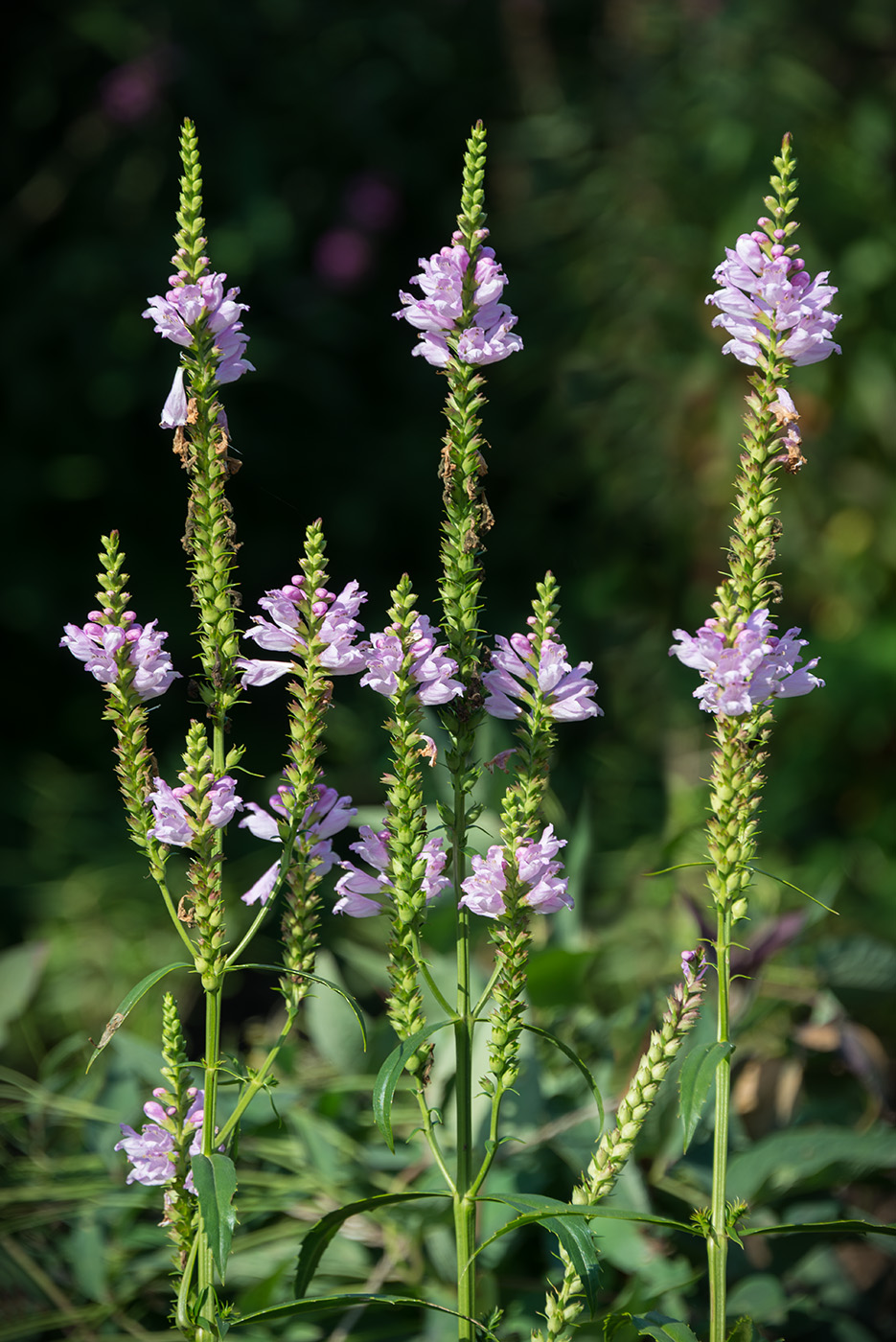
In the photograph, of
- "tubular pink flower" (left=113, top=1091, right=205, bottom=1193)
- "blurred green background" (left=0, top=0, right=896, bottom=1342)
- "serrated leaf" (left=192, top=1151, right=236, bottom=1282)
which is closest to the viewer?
"serrated leaf" (left=192, top=1151, right=236, bottom=1282)

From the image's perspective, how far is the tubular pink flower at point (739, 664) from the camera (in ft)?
2.33

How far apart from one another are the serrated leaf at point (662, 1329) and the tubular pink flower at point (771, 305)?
0.56m

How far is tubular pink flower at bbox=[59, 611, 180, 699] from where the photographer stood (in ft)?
2.43

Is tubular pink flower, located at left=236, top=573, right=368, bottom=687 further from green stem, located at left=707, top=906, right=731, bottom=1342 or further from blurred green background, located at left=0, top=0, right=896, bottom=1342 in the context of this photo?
blurred green background, located at left=0, top=0, right=896, bottom=1342

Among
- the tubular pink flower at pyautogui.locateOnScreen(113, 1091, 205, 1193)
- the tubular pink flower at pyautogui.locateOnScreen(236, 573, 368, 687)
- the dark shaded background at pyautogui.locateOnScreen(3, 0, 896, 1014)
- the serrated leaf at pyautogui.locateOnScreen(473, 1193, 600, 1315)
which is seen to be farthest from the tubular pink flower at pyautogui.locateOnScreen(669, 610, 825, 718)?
the dark shaded background at pyautogui.locateOnScreen(3, 0, 896, 1014)

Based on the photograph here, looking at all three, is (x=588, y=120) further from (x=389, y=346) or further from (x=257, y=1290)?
(x=257, y=1290)

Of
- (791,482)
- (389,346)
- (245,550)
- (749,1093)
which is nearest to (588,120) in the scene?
(389,346)

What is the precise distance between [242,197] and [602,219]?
42.3 inches

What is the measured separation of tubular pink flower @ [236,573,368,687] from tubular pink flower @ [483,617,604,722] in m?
0.08

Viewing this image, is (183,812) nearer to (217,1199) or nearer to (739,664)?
(217,1199)

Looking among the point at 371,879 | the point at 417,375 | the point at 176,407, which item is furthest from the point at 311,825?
the point at 417,375

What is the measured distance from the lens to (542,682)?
746 millimetres

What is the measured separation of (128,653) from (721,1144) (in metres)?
0.44

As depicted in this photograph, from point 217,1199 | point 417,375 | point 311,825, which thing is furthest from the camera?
point 417,375
